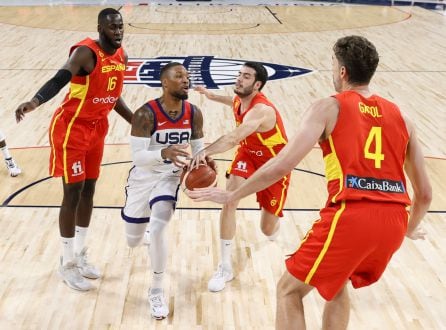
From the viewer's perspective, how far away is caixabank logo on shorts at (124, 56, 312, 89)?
1094cm

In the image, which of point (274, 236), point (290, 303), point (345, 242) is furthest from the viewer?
point (274, 236)

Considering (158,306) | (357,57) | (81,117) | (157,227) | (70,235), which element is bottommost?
(158,306)

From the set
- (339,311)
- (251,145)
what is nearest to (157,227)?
(251,145)

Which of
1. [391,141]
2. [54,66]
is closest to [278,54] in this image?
[54,66]

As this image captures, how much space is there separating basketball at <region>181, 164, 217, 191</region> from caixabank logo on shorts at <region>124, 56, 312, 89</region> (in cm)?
662

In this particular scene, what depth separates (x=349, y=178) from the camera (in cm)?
309

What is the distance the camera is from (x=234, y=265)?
502 cm

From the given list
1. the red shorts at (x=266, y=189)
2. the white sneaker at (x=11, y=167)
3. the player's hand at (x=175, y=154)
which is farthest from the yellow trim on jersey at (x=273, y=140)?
the white sneaker at (x=11, y=167)

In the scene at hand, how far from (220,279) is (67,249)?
1.16m

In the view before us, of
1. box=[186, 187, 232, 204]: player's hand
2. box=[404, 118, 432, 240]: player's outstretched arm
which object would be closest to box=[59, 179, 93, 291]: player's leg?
box=[186, 187, 232, 204]: player's hand

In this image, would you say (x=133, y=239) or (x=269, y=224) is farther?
(x=269, y=224)

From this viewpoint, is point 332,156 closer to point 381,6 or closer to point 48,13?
point 48,13

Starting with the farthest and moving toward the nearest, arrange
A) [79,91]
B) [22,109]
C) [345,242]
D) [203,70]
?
[203,70], [79,91], [22,109], [345,242]

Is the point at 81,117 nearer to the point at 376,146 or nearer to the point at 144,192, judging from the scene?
the point at 144,192
